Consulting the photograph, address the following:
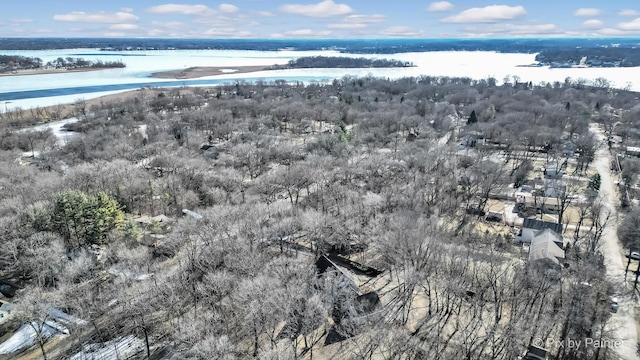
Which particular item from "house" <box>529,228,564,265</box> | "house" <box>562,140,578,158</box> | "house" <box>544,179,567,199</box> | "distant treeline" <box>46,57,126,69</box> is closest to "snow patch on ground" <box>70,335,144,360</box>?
"house" <box>529,228,564,265</box>

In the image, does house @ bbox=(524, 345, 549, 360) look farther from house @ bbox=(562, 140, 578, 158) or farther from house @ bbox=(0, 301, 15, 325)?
house @ bbox=(562, 140, 578, 158)

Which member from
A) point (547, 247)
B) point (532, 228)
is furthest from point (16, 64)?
point (547, 247)

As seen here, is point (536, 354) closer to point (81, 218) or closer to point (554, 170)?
point (81, 218)

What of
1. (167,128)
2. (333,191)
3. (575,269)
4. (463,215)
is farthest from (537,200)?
(167,128)

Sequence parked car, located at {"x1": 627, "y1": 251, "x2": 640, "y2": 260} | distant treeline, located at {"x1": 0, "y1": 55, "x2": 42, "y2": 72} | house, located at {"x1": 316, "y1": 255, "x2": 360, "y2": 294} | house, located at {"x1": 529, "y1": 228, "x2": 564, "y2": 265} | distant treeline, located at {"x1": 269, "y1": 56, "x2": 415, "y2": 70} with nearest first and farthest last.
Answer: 1. house, located at {"x1": 316, "y1": 255, "x2": 360, "y2": 294}
2. house, located at {"x1": 529, "y1": 228, "x2": 564, "y2": 265}
3. parked car, located at {"x1": 627, "y1": 251, "x2": 640, "y2": 260}
4. distant treeline, located at {"x1": 0, "y1": 55, "x2": 42, "y2": 72}
5. distant treeline, located at {"x1": 269, "y1": 56, "x2": 415, "y2": 70}

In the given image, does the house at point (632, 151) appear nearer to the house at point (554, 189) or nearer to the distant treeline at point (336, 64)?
the house at point (554, 189)

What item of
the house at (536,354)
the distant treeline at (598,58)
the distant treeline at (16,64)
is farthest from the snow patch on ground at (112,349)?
the distant treeline at (598,58)
